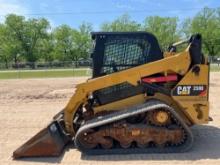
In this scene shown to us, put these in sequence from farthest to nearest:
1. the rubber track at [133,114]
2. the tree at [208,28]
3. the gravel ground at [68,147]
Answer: the tree at [208,28]
the rubber track at [133,114]
the gravel ground at [68,147]

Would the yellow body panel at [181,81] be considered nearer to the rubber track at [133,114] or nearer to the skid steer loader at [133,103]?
the skid steer loader at [133,103]

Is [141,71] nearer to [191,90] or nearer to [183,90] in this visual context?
[183,90]

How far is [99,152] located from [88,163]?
0.51 m

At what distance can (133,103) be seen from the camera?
7902 mm

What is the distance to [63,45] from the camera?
260ft

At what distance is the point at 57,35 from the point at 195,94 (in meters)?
73.9

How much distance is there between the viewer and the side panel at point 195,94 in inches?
301

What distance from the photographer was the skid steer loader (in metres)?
7.34

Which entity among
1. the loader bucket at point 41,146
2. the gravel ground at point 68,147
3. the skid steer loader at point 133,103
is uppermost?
the skid steer loader at point 133,103

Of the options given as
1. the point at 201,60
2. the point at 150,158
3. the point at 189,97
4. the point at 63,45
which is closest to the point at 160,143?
the point at 150,158

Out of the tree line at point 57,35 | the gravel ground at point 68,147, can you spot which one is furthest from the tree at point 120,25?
the gravel ground at point 68,147

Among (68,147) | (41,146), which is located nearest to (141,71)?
(68,147)

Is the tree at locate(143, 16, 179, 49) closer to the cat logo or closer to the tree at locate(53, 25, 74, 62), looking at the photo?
the tree at locate(53, 25, 74, 62)

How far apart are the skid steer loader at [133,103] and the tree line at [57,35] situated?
68.5 meters
